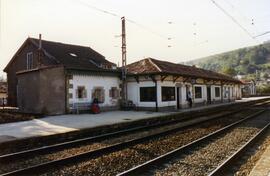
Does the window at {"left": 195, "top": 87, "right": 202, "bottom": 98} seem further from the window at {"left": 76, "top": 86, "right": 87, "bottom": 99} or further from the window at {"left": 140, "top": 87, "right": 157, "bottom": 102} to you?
the window at {"left": 76, "top": 86, "right": 87, "bottom": 99}

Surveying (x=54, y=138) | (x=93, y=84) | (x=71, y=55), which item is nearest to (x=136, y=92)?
(x=93, y=84)

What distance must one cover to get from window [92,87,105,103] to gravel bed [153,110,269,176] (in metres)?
13.7

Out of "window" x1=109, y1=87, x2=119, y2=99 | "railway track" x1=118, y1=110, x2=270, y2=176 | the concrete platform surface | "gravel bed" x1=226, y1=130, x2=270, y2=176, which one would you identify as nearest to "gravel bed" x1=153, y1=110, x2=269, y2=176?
"railway track" x1=118, y1=110, x2=270, y2=176

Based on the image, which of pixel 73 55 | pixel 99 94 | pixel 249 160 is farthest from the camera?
pixel 73 55

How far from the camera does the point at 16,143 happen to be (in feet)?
34.7

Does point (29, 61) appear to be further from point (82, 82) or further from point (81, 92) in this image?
point (81, 92)

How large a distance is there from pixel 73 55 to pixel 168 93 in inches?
418

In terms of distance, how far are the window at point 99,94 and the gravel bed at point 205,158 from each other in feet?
44.8

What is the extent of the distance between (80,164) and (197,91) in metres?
26.2

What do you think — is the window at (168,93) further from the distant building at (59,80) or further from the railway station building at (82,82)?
the distant building at (59,80)

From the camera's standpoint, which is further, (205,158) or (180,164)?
(205,158)

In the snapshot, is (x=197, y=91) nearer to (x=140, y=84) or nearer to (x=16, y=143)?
(x=140, y=84)

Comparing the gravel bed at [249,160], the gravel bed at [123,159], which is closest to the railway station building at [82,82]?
the gravel bed at [123,159]

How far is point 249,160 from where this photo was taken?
26.8ft
